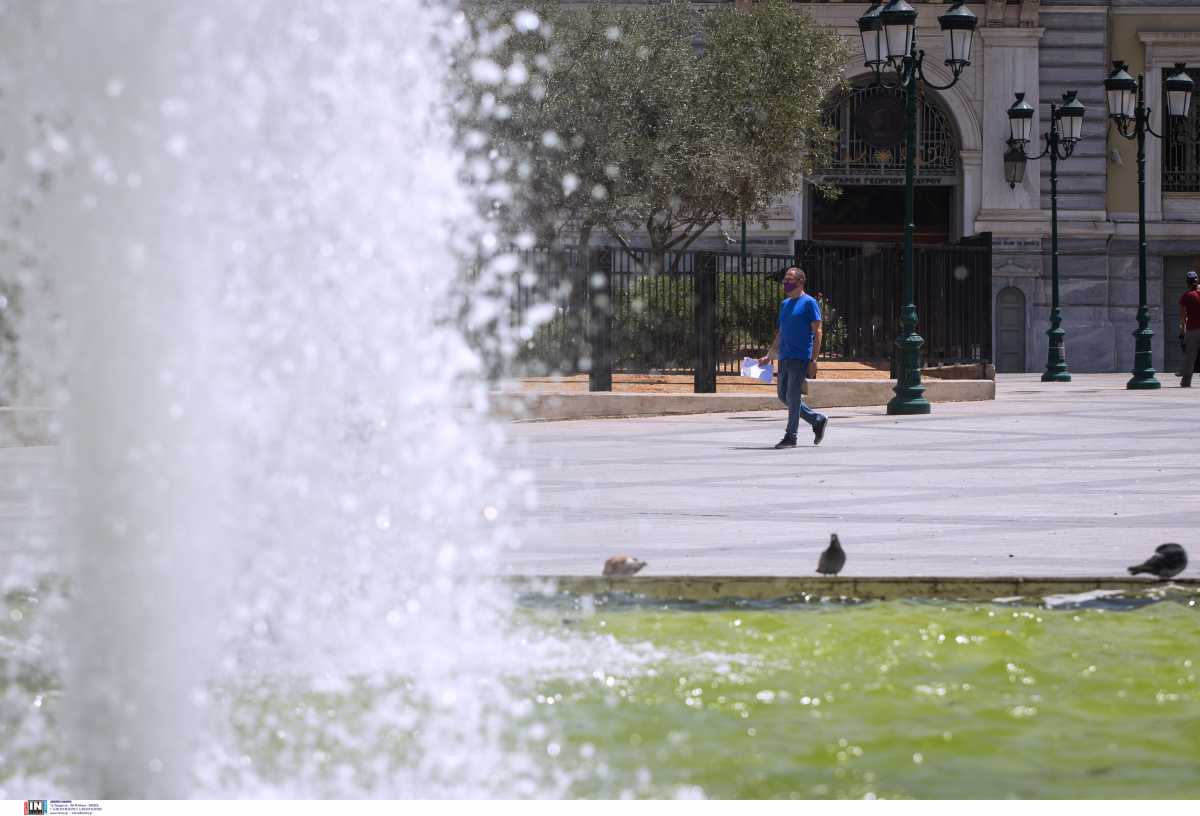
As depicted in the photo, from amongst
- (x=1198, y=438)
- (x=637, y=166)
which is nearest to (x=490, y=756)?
(x=1198, y=438)

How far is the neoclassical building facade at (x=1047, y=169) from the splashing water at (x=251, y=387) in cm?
2993

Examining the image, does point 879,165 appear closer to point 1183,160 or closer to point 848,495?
point 1183,160

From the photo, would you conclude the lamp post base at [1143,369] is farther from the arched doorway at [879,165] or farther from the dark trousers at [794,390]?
the dark trousers at [794,390]

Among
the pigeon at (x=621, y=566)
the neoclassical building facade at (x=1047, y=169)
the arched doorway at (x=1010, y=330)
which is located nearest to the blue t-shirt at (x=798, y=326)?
the pigeon at (x=621, y=566)

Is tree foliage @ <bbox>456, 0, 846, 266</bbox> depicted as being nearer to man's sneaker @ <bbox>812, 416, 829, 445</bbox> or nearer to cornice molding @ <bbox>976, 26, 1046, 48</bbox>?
cornice molding @ <bbox>976, 26, 1046, 48</bbox>

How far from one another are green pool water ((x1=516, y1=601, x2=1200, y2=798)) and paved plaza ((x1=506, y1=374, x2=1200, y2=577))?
72cm

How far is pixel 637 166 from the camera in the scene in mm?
28266

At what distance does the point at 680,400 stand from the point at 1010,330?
18.0 meters

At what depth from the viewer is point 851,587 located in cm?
664

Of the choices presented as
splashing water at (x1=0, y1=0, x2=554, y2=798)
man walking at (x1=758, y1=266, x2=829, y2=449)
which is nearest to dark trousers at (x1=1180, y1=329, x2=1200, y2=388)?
man walking at (x1=758, y1=266, x2=829, y2=449)

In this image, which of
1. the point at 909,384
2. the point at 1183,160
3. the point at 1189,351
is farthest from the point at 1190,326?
the point at 1183,160

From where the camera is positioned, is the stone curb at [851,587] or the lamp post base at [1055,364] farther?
the lamp post base at [1055,364]

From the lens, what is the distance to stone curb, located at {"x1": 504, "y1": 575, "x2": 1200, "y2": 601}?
21.7 ft

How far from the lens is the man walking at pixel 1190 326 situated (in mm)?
26250
